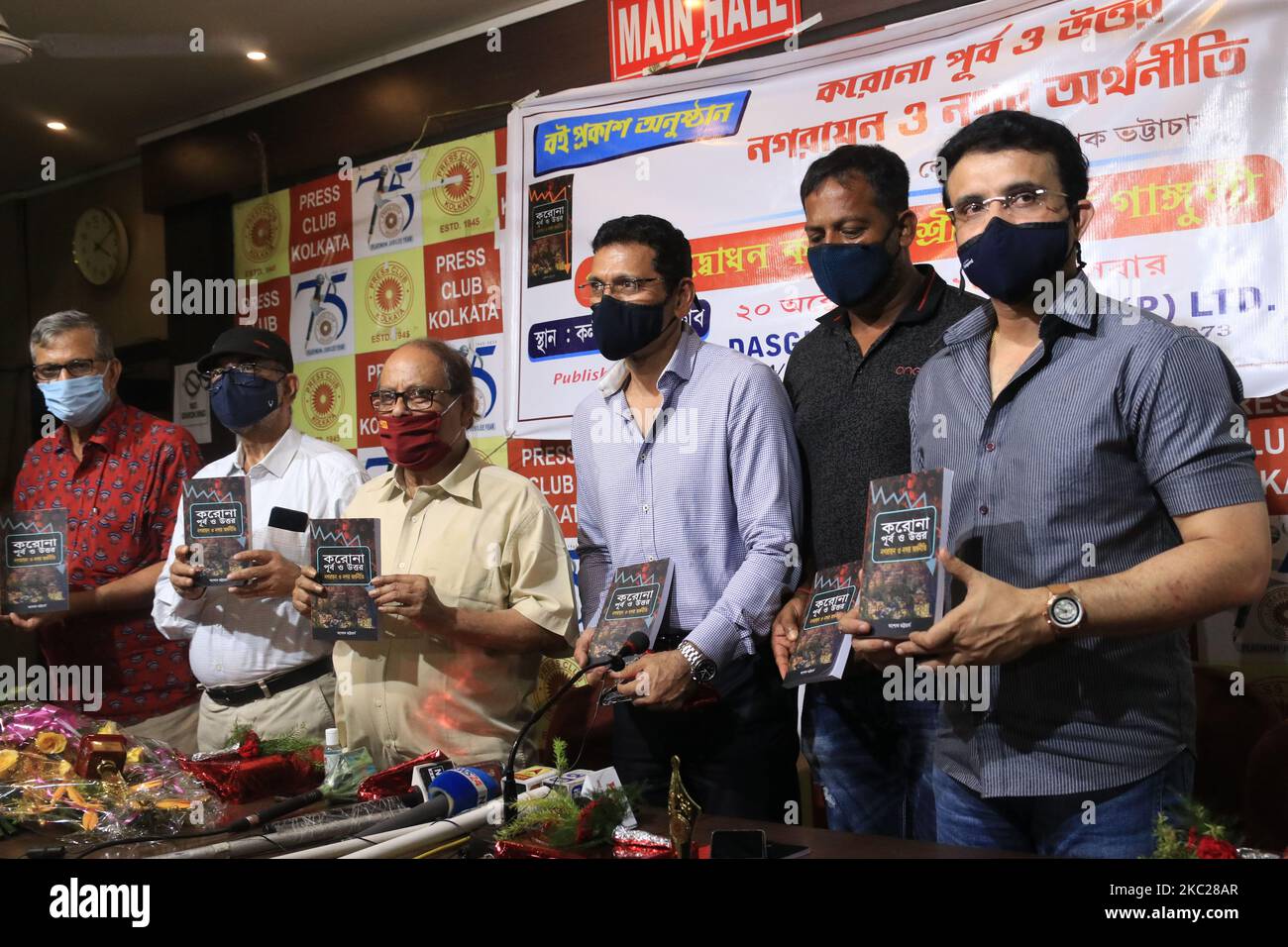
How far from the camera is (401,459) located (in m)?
2.66

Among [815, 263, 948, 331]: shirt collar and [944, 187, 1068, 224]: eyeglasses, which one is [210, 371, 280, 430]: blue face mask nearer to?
[815, 263, 948, 331]: shirt collar

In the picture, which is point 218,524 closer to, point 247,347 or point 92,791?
point 247,347

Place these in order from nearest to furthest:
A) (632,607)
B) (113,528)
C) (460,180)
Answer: (632,607), (113,528), (460,180)

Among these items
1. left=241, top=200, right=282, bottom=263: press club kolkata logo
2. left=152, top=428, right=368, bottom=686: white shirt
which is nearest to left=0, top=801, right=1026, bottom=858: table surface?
left=152, top=428, right=368, bottom=686: white shirt

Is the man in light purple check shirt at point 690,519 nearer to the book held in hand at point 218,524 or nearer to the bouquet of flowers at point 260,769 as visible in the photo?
the bouquet of flowers at point 260,769

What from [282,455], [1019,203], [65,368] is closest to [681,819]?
[1019,203]

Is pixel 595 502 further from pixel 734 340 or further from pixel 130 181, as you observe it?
pixel 130 181

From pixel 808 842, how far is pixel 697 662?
0.60 metres

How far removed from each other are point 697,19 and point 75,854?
312 cm

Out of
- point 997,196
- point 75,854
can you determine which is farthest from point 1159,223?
point 75,854

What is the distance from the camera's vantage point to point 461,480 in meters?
2.67

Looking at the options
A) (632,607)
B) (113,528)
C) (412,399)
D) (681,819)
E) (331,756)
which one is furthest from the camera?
(113,528)

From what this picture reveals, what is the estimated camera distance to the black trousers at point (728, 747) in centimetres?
234

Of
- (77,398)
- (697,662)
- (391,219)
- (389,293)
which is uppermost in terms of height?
(391,219)
